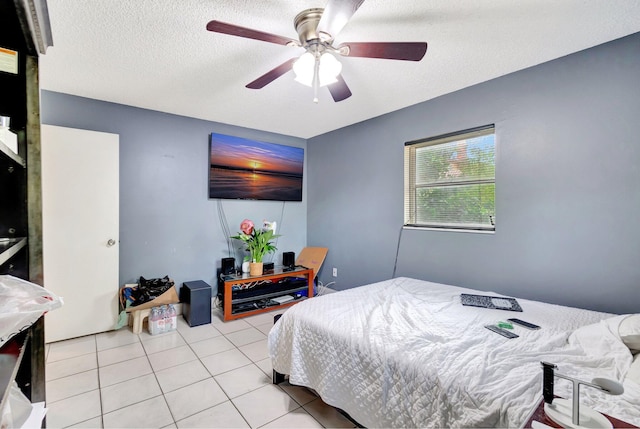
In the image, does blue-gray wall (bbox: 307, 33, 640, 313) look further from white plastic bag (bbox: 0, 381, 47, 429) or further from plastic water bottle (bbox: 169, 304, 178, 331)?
white plastic bag (bbox: 0, 381, 47, 429)

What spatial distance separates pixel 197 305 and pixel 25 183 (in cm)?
216

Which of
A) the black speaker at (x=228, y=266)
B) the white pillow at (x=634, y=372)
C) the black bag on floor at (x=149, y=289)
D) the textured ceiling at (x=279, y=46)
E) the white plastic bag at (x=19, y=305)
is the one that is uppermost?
the textured ceiling at (x=279, y=46)

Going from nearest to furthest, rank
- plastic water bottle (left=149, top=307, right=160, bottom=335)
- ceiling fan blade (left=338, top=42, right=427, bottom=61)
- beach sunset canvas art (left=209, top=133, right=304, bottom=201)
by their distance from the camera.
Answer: ceiling fan blade (left=338, top=42, right=427, bottom=61) < plastic water bottle (left=149, top=307, right=160, bottom=335) < beach sunset canvas art (left=209, top=133, right=304, bottom=201)

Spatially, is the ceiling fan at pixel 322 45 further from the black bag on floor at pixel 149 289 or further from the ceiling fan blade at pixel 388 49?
the black bag on floor at pixel 149 289

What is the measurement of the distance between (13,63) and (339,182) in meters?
3.24

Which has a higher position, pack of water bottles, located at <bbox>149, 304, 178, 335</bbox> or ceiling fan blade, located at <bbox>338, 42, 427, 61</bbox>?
ceiling fan blade, located at <bbox>338, 42, 427, 61</bbox>

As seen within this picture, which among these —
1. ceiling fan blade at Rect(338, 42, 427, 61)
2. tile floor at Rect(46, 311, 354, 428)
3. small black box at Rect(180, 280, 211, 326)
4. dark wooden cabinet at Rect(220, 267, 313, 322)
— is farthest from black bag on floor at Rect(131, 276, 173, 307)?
ceiling fan blade at Rect(338, 42, 427, 61)

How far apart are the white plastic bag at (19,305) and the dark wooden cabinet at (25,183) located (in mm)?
270

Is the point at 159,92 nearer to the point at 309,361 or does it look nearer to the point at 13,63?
the point at 13,63

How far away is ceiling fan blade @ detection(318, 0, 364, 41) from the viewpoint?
128 centimetres

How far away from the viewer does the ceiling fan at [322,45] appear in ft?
4.69

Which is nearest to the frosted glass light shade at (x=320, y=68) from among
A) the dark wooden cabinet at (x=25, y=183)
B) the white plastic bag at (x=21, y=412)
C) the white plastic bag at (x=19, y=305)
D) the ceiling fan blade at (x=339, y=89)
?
the ceiling fan blade at (x=339, y=89)

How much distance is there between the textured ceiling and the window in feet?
1.66

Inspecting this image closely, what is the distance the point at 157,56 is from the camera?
6.98ft
